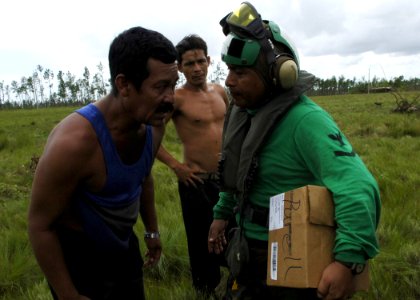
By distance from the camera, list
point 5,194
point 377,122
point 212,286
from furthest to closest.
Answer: point 377,122, point 5,194, point 212,286

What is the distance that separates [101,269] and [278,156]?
0.96 metres

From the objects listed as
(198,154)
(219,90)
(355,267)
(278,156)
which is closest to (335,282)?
(355,267)

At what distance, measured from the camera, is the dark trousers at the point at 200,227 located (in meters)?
3.21

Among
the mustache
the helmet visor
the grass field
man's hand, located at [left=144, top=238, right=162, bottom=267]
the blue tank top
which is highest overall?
the helmet visor

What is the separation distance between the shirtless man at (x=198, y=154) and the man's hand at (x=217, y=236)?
2.67 feet

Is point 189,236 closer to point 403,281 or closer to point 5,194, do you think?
point 403,281

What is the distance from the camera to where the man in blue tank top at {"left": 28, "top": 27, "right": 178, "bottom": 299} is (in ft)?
5.40

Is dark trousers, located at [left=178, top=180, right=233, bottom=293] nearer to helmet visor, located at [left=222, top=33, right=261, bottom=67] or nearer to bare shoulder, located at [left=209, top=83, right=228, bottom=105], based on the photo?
bare shoulder, located at [left=209, top=83, right=228, bottom=105]

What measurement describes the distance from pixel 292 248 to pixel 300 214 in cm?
12

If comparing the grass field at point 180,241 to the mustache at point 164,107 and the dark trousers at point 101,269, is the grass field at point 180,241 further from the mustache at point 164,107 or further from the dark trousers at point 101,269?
the mustache at point 164,107

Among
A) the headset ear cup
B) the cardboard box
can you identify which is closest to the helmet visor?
the headset ear cup

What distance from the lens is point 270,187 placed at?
1.78 meters

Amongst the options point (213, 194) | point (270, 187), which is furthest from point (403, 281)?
point (270, 187)

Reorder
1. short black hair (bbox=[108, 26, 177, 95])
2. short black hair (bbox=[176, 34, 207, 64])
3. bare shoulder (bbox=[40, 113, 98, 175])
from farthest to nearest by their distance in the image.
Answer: short black hair (bbox=[176, 34, 207, 64])
short black hair (bbox=[108, 26, 177, 95])
bare shoulder (bbox=[40, 113, 98, 175])
